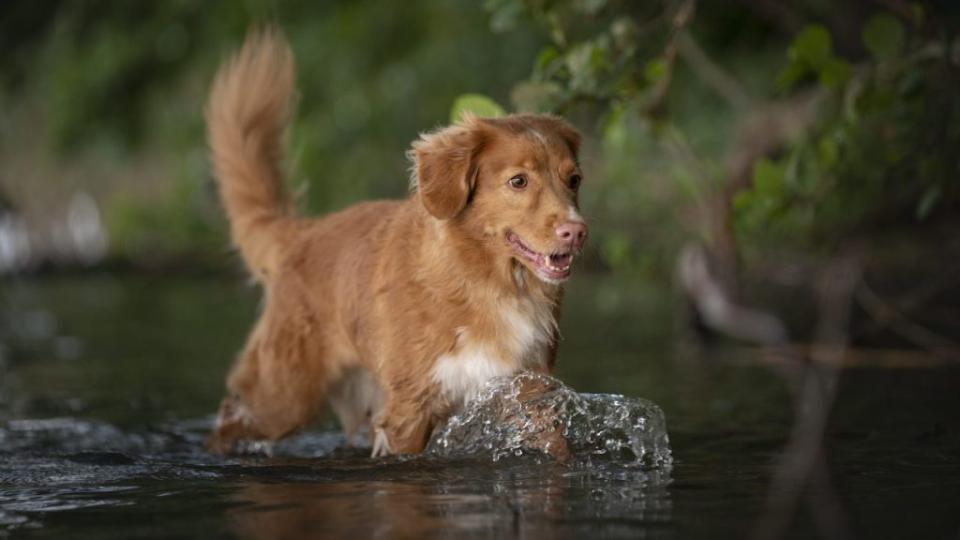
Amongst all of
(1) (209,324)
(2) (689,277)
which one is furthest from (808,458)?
(1) (209,324)

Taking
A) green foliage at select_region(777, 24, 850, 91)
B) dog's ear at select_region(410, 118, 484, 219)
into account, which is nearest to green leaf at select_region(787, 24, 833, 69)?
green foliage at select_region(777, 24, 850, 91)

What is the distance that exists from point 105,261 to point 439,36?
7342mm

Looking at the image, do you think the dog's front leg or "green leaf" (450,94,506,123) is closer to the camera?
the dog's front leg

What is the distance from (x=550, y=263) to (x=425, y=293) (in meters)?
0.66

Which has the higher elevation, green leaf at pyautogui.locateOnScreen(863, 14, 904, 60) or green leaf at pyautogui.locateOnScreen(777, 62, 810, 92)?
green leaf at pyautogui.locateOnScreen(863, 14, 904, 60)

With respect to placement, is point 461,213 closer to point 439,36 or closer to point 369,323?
point 369,323

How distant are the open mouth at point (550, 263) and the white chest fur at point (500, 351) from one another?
28cm

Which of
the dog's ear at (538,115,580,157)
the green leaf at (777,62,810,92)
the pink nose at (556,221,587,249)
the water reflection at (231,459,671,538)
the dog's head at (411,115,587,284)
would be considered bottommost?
the water reflection at (231,459,671,538)

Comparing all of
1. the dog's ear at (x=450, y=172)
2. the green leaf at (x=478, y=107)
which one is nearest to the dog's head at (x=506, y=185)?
the dog's ear at (x=450, y=172)

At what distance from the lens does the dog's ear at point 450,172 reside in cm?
603

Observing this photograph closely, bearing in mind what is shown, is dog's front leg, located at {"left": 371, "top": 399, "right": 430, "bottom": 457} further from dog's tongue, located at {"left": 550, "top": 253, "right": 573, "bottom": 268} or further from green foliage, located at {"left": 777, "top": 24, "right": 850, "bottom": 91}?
green foliage, located at {"left": 777, "top": 24, "right": 850, "bottom": 91}

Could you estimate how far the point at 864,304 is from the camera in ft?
41.0

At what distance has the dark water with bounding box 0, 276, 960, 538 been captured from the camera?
487 centimetres

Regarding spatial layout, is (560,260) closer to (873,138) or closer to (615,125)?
(615,125)
